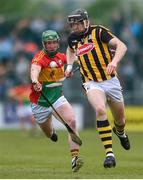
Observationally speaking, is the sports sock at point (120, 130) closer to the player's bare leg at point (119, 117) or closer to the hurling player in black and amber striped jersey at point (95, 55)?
the player's bare leg at point (119, 117)

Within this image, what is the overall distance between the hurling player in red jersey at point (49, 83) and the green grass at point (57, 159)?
881 mm

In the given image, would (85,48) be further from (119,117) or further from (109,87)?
(119,117)

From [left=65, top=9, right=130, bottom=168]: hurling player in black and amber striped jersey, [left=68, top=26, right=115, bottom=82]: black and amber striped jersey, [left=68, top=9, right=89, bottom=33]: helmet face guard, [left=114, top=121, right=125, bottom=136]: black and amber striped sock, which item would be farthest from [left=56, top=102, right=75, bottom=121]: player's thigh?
[left=68, top=9, right=89, bottom=33]: helmet face guard

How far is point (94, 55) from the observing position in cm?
1602

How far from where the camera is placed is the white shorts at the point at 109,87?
15969 millimetres

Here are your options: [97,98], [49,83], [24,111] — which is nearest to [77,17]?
[97,98]

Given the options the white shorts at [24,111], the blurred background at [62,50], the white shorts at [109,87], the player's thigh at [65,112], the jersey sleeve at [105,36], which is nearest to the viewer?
the jersey sleeve at [105,36]

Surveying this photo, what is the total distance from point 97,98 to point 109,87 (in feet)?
1.75

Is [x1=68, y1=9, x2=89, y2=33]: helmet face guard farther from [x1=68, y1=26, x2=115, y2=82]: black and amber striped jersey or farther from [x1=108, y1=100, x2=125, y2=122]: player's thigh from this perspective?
[x1=108, y1=100, x2=125, y2=122]: player's thigh

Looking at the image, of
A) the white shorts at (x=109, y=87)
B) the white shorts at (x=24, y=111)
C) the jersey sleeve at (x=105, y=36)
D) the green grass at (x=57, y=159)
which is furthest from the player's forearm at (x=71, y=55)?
the white shorts at (x=24, y=111)

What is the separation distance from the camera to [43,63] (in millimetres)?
16656

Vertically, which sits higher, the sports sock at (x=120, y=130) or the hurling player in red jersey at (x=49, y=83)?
the hurling player in red jersey at (x=49, y=83)

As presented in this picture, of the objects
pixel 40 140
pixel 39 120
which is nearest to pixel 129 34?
pixel 40 140

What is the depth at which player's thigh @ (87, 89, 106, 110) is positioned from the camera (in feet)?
50.7
